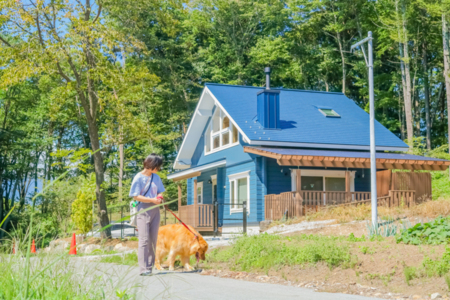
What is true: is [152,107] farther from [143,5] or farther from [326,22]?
[143,5]

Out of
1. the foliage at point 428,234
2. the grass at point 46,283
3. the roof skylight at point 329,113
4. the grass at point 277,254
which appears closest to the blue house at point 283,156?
the roof skylight at point 329,113

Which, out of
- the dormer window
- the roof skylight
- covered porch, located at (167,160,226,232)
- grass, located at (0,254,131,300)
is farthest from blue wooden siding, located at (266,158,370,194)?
grass, located at (0,254,131,300)

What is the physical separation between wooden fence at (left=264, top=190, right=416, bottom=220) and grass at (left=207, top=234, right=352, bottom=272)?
24.6 feet

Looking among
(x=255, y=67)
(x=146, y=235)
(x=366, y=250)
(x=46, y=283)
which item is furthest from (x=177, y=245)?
(x=255, y=67)

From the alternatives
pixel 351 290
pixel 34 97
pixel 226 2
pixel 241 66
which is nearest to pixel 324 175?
pixel 351 290

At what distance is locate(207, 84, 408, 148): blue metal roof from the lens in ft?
69.8

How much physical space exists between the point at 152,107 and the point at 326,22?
586 inches

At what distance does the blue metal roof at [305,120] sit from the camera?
69.8ft

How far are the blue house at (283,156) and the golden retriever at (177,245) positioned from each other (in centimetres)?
941

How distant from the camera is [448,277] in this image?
6.24m

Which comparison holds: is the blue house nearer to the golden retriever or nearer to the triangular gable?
the triangular gable

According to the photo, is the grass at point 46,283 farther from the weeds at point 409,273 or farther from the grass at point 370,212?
the grass at point 370,212

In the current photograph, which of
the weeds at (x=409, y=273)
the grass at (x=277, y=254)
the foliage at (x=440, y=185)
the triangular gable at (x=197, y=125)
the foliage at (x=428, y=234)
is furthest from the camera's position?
the triangular gable at (x=197, y=125)

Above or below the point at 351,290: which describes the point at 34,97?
above
